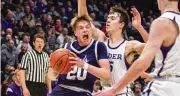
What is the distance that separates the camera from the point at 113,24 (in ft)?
20.2

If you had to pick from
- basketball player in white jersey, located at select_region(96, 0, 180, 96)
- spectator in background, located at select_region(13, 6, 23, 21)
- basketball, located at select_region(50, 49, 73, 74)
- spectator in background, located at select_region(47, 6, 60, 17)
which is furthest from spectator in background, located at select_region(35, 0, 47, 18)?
basketball player in white jersey, located at select_region(96, 0, 180, 96)

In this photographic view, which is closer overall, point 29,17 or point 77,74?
point 77,74

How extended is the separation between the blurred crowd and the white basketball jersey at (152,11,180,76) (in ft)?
22.8

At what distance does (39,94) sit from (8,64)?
248 cm

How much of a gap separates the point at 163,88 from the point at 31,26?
1028 centimetres

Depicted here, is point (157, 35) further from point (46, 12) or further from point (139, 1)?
point (139, 1)

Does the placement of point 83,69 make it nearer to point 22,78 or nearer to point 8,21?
point 22,78

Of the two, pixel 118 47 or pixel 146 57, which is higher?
pixel 146 57

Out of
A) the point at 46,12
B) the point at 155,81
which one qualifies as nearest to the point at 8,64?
the point at 46,12

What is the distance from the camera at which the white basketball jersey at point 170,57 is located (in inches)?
137

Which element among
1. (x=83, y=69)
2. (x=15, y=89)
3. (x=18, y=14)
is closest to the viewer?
(x=83, y=69)

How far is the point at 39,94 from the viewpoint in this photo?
29.7ft

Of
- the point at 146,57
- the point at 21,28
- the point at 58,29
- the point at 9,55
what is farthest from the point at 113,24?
the point at 58,29

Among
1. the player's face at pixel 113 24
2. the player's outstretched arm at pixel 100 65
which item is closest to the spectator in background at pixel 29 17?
the player's face at pixel 113 24
